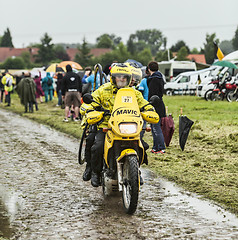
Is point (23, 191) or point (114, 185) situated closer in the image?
point (114, 185)

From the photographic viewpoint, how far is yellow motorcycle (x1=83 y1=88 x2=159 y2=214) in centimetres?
554

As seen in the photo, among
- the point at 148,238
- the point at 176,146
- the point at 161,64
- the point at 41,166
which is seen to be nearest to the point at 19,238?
the point at 148,238

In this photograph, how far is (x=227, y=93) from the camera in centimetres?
2648

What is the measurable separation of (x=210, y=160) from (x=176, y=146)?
1.95 meters

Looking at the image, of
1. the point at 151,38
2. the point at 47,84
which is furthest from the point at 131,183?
the point at 151,38

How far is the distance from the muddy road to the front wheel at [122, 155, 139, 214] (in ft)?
0.46

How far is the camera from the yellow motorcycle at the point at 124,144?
5535 millimetres

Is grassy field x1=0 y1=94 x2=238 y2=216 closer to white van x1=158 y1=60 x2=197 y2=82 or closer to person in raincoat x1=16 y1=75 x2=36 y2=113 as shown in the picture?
person in raincoat x1=16 y1=75 x2=36 y2=113

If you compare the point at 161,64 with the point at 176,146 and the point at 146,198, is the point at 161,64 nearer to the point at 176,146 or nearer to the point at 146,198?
the point at 176,146

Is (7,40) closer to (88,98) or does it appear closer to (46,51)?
(46,51)

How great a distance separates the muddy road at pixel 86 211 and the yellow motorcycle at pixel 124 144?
12.5 inches

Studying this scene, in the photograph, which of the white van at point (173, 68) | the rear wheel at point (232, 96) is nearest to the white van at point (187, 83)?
the white van at point (173, 68)

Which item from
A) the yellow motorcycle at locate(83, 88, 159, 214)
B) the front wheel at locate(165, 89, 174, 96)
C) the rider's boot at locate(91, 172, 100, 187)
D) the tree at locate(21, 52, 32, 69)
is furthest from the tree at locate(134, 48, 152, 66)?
the yellow motorcycle at locate(83, 88, 159, 214)

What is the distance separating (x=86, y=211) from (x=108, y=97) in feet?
4.67
